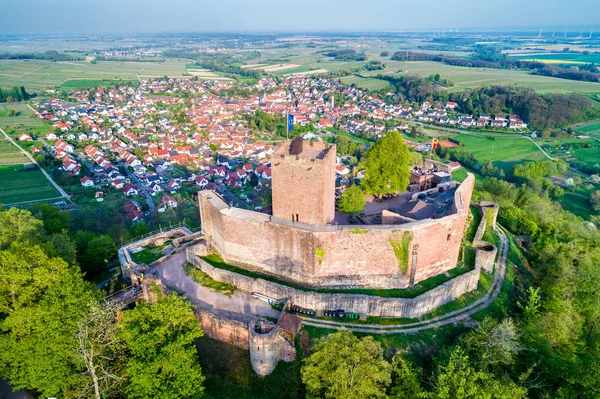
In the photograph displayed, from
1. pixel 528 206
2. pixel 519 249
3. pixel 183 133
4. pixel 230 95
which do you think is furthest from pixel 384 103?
pixel 519 249

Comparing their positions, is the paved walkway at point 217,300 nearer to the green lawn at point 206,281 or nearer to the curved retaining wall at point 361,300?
the green lawn at point 206,281

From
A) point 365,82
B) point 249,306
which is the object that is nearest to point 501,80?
point 365,82

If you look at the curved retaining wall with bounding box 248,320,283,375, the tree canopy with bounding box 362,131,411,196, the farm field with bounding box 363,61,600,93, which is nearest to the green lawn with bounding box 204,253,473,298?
the curved retaining wall with bounding box 248,320,283,375

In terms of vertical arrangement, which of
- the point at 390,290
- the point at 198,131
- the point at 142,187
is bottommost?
the point at 142,187

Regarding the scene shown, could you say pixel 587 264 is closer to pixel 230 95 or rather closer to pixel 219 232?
pixel 219 232

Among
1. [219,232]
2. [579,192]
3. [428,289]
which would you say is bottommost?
[579,192]

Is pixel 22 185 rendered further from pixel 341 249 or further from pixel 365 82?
pixel 365 82
